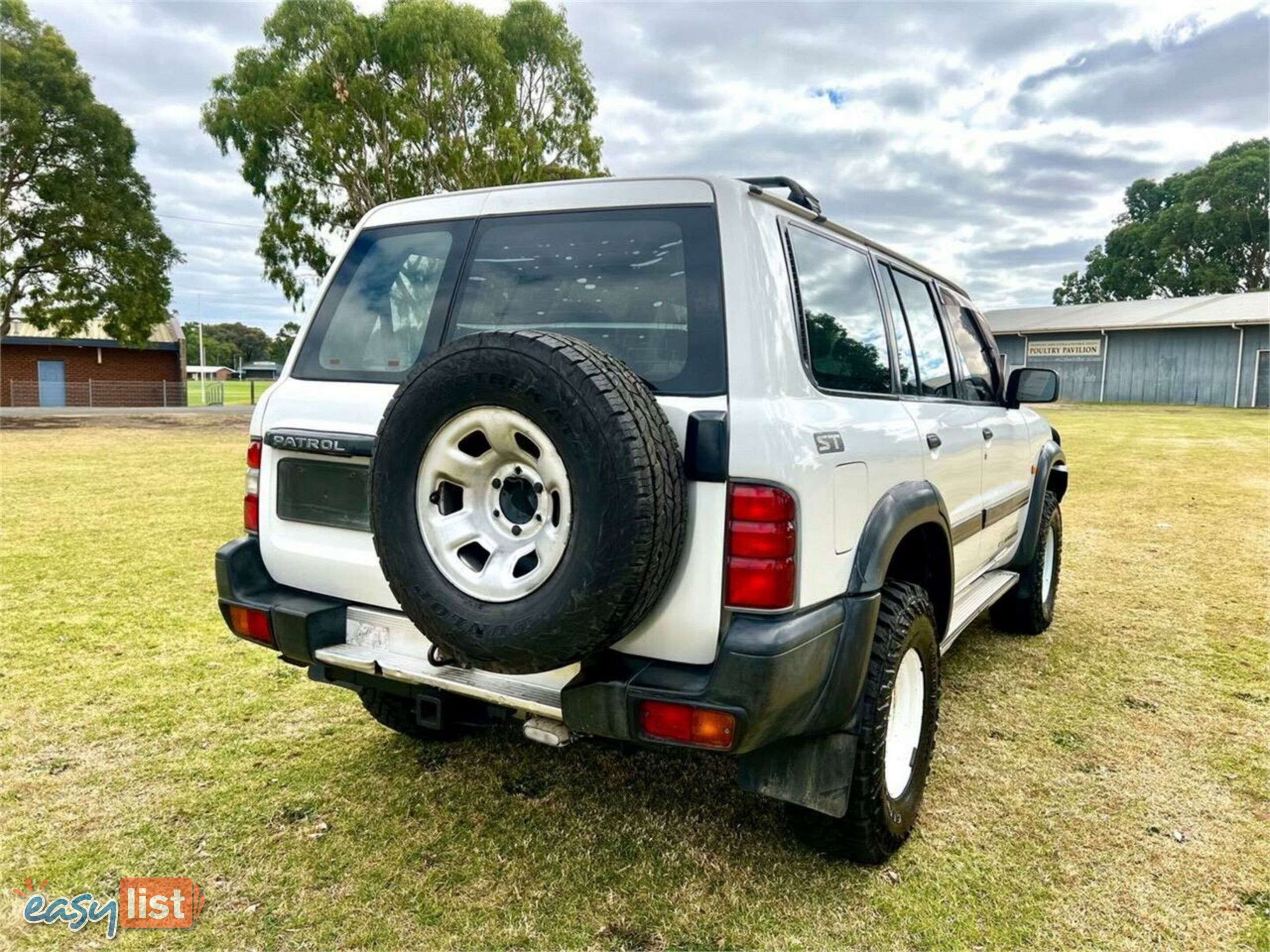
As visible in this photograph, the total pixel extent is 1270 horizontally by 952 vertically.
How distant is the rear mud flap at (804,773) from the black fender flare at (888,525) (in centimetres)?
43

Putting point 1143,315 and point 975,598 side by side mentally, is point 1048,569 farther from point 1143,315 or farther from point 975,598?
point 1143,315

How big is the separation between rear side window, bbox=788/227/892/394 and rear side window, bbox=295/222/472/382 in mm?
1075

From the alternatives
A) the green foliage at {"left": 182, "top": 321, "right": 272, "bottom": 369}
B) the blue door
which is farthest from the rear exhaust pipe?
the green foliage at {"left": 182, "top": 321, "right": 272, "bottom": 369}

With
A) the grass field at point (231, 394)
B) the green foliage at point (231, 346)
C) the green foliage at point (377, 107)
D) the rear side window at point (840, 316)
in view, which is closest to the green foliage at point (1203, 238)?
the green foliage at point (377, 107)

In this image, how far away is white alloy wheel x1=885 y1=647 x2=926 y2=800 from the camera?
258cm

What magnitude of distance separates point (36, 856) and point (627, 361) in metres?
2.33

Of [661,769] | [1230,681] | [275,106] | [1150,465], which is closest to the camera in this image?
[661,769]

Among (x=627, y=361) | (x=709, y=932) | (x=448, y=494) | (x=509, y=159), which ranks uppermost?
(x=509, y=159)

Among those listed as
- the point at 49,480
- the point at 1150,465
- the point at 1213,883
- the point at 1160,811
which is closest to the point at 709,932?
the point at 1213,883

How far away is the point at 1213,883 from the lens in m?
2.43

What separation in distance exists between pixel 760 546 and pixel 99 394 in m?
38.4

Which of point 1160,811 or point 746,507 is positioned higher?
point 746,507

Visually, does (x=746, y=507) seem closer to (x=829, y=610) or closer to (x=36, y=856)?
(x=829, y=610)

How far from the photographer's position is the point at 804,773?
2.18 meters
